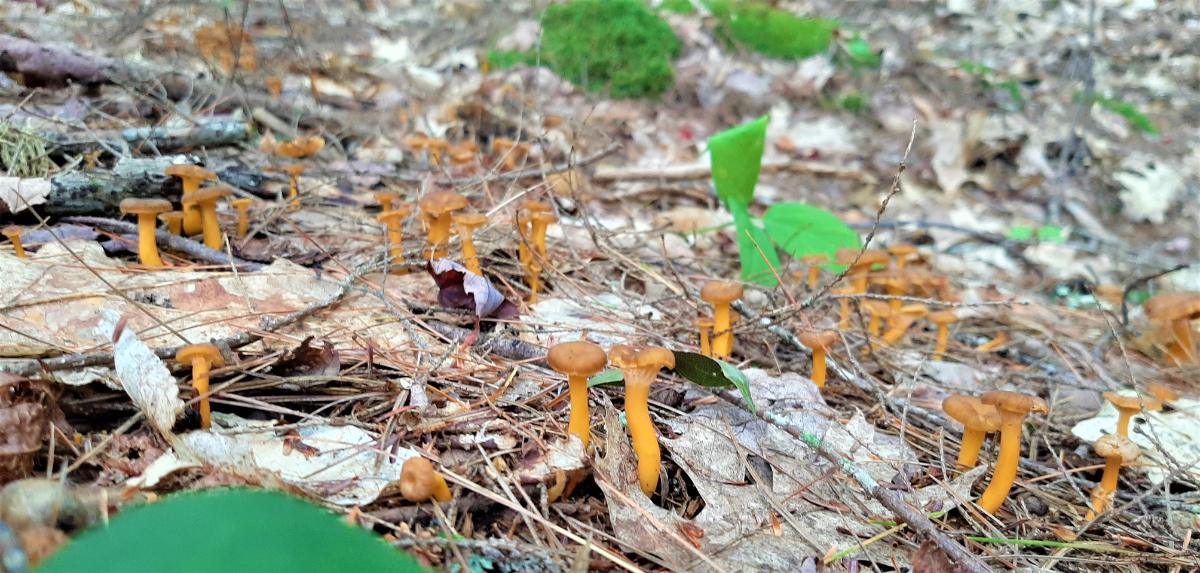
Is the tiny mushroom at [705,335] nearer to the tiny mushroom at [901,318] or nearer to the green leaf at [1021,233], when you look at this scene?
the tiny mushroom at [901,318]

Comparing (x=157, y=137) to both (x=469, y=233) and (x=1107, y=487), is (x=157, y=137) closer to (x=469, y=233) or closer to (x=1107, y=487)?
(x=469, y=233)

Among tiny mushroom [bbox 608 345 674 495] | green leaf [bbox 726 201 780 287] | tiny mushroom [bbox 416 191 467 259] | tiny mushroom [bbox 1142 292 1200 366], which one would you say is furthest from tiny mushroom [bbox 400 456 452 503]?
tiny mushroom [bbox 1142 292 1200 366]

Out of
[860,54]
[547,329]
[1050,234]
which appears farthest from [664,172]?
[860,54]

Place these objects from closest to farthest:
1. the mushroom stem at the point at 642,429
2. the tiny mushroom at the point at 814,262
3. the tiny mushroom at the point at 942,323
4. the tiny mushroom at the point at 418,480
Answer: the tiny mushroom at the point at 418,480
the mushroom stem at the point at 642,429
the tiny mushroom at the point at 942,323
the tiny mushroom at the point at 814,262

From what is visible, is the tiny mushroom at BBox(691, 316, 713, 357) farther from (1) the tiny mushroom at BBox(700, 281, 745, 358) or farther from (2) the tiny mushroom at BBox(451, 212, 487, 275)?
(2) the tiny mushroom at BBox(451, 212, 487, 275)

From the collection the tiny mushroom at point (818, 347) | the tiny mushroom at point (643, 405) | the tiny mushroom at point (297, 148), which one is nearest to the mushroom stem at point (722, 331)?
the tiny mushroom at point (818, 347)
